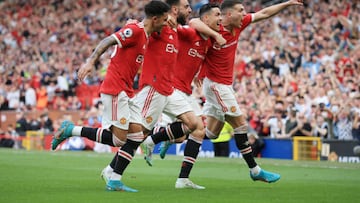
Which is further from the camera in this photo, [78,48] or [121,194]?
[78,48]

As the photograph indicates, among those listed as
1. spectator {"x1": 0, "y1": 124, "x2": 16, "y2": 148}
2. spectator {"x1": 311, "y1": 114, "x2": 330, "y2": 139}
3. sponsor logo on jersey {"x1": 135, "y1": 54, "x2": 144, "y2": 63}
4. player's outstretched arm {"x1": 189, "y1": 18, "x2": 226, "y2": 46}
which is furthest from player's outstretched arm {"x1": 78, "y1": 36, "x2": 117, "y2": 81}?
spectator {"x1": 0, "y1": 124, "x2": 16, "y2": 148}

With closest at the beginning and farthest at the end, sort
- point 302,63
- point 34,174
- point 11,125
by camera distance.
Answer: point 34,174 < point 302,63 < point 11,125

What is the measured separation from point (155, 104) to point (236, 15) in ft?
6.98

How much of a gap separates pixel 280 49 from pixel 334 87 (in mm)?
4071

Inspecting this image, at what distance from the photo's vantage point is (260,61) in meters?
25.6

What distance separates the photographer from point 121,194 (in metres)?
10.5

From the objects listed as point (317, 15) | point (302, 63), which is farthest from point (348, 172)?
point (317, 15)

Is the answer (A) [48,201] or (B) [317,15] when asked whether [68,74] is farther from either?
(A) [48,201]

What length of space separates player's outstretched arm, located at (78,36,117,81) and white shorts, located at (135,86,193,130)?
3.96ft

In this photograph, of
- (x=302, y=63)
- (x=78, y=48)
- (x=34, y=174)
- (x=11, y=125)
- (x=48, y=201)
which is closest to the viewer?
(x=48, y=201)

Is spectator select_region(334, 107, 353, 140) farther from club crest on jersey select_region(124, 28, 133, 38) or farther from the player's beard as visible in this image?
club crest on jersey select_region(124, 28, 133, 38)

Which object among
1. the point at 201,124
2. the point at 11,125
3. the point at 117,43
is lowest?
the point at 11,125

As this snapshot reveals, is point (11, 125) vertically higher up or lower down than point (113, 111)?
lower down

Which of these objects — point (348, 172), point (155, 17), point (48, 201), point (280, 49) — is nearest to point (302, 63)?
point (280, 49)
